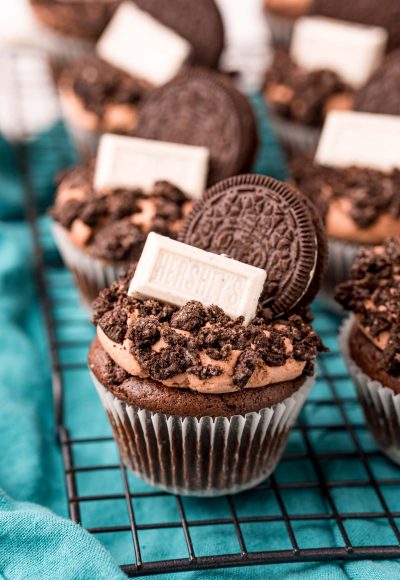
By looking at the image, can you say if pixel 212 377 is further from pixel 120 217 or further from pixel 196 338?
pixel 120 217

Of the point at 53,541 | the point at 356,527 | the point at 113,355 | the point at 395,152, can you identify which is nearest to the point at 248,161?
the point at 395,152

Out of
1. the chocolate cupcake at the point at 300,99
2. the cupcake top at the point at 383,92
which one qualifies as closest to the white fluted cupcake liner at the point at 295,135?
the chocolate cupcake at the point at 300,99

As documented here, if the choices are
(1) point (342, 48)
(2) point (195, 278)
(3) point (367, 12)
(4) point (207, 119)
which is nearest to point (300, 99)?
(1) point (342, 48)

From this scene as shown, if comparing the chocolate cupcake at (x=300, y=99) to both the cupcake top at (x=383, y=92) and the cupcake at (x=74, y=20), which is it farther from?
the cupcake at (x=74, y=20)

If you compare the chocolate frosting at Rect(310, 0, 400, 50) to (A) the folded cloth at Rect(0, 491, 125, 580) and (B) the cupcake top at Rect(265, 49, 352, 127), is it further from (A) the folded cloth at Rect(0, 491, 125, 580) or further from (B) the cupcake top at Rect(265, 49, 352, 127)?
(A) the folded cloth at Rect(0, 491, 125, 580)

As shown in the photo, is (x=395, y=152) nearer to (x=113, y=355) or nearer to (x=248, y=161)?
(x=248, y=161)

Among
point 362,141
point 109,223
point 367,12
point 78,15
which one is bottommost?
point 109,223

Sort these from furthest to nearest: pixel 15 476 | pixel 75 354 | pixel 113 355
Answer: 1. pixel 75 354
2. pixel 15 476
3. pixel 113 355
